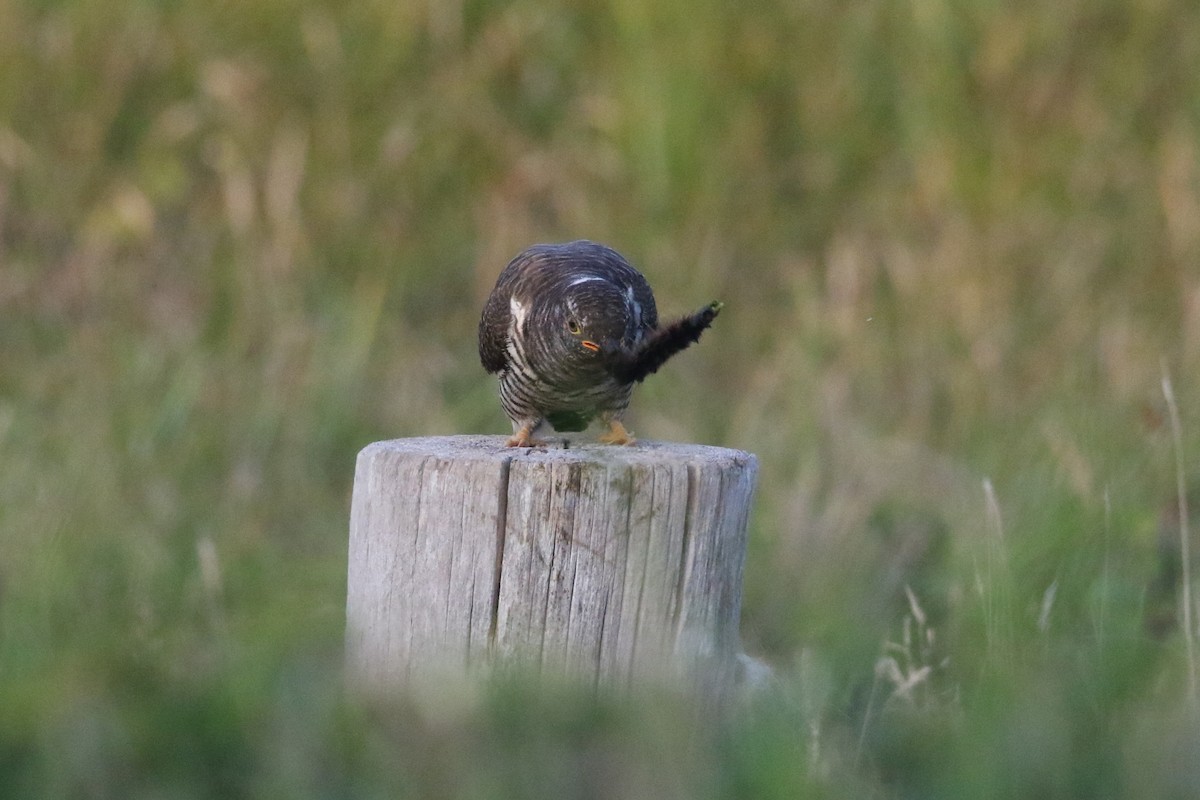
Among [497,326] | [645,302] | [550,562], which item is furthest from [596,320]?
[550,562]

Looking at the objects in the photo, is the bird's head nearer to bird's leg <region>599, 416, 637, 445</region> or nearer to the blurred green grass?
bird's leg <region>599, 416, 637, 445</region>

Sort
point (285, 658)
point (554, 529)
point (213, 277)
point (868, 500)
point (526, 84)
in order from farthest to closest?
point (526, 84), point (213, 277), point (868, 500), point (554, 529), point (285, 658)

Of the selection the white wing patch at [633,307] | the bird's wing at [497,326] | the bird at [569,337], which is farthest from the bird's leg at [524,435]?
the white wing patch at [633,307]

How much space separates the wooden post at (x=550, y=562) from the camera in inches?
97.1

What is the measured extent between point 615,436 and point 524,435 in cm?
19

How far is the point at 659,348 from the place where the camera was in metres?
2.47

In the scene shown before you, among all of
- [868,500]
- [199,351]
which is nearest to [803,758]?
[868,500]

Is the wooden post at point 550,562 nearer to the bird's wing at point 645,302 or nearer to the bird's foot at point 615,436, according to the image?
the bird's wing at point 645,302

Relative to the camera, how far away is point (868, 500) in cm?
454

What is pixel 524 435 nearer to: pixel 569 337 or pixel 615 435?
pixel 615 435

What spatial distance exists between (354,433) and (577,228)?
1.65 meters

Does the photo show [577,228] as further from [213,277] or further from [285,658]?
[285,658]

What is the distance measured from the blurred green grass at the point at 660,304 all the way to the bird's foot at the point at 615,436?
521 millimetres

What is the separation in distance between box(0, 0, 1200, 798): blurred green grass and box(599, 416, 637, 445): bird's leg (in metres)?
0.52
